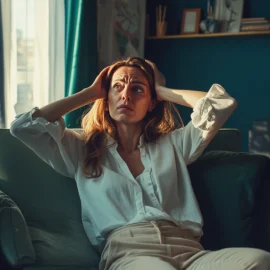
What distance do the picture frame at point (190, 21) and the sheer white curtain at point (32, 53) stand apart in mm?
1099

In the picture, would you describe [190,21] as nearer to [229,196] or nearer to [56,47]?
[56,47]

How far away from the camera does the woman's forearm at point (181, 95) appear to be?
1822 millimetres

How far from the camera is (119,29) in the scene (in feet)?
11.1

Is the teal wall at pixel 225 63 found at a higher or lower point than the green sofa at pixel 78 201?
higher

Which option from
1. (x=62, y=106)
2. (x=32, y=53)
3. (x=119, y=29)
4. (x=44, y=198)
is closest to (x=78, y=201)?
(x=44, y=198)

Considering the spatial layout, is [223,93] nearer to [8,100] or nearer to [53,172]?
[53,172]

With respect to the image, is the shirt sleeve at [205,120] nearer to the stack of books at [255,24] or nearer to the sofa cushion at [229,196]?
the sofa cushion at [229,196]

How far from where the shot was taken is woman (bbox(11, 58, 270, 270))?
5.06 ft

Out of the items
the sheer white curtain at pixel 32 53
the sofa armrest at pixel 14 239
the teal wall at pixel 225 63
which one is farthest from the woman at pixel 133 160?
the teal wall at pixel 225 63

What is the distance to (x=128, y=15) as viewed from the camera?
3473 millimetres

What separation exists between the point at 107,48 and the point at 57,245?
6.23 ft

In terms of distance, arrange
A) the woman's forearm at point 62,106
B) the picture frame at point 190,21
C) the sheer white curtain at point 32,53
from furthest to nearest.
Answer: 1. the picture frame at point 190,21
2. the sheer white curtain at point 32,53
3. the woman's forearm at point 62,106

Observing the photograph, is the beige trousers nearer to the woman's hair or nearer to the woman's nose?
the woman's hair

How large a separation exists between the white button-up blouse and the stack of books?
180cm
